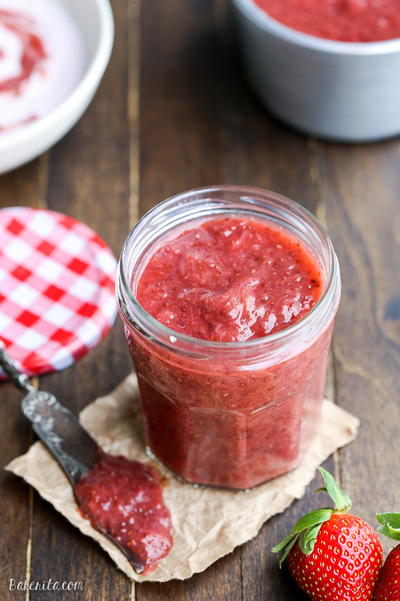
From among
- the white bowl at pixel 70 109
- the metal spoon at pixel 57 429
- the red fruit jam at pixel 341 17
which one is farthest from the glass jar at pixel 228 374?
the red fruit jam at pixel 341 17

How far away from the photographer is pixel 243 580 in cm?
150

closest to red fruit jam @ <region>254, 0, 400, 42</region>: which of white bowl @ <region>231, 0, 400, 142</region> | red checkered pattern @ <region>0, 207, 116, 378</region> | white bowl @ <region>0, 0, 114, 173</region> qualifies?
white bowl @ <region>231, 0, 400, 142</region>

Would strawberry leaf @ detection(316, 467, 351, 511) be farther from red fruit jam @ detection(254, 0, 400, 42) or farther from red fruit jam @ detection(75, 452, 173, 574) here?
red fruit jam @ detection(254, 0, 400, 42)

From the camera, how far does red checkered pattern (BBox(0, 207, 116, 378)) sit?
1787mm

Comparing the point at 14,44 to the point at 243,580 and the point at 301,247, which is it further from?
the point at 243,580

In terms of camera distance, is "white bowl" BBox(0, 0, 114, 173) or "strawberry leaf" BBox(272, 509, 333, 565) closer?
"strawberry leaf" BBox(272, 509, 333, 565)

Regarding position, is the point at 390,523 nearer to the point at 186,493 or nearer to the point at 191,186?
the point at 186,493

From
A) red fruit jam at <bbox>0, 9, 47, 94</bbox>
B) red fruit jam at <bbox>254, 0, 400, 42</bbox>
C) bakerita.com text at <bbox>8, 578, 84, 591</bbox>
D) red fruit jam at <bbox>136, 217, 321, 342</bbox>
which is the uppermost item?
red fruit jam at <bbox>254, 0, 400, 42</bbox>

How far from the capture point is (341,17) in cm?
208

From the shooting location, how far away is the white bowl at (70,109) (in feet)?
6.17

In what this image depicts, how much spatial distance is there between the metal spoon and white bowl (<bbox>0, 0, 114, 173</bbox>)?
1.60 feet

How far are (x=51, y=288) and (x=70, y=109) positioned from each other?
0.39m

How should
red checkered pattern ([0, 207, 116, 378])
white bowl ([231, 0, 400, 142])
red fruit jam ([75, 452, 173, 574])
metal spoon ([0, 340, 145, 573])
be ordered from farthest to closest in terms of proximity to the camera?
white bowl ([231, 0, 400, 142]), red checkered pattern ([0, 207, 116, 378]), metal spoon ([0, 340, 145, 573]), red fruit jam ([75, 452, 173, 574])

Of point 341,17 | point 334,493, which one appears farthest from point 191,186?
point 334,493
